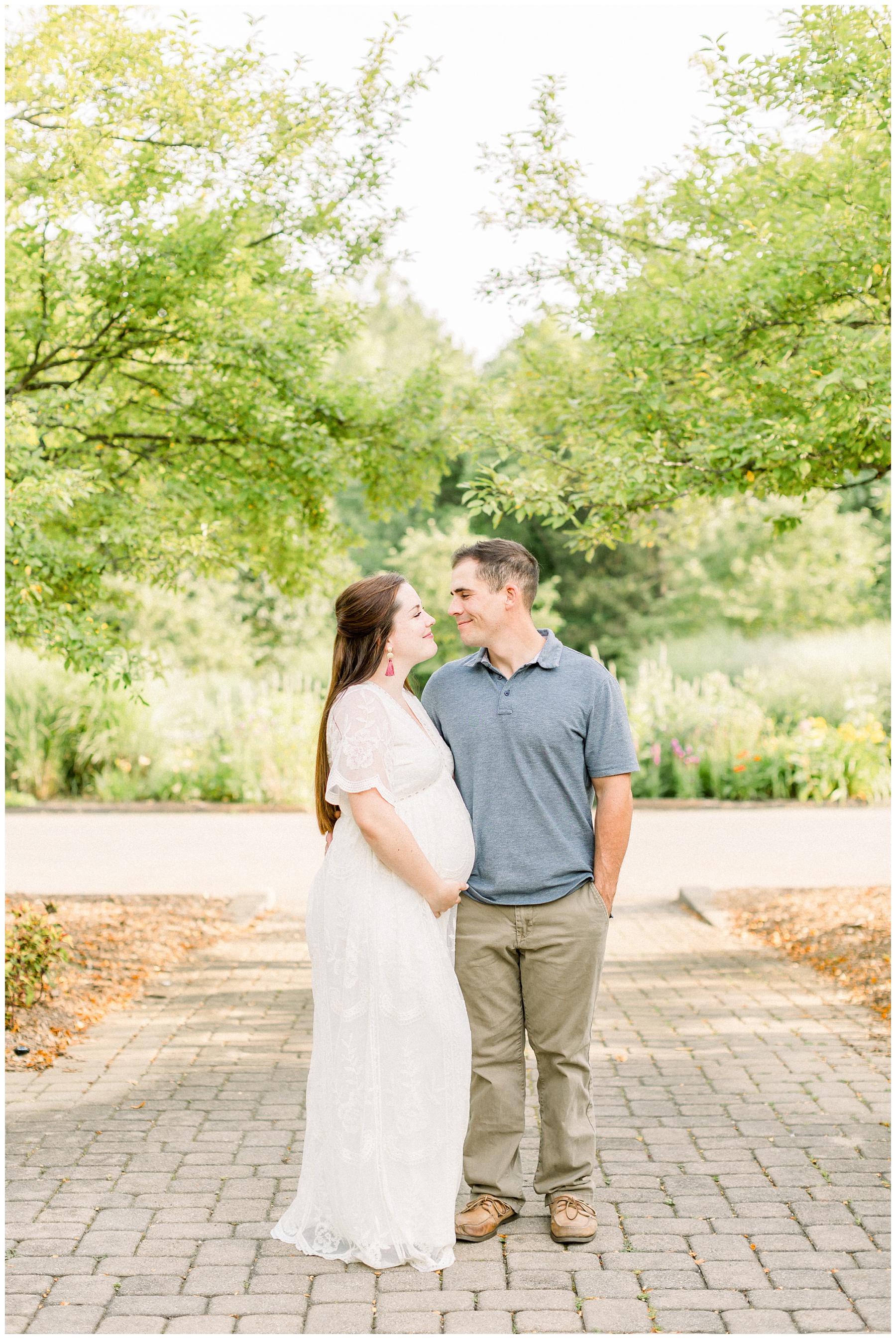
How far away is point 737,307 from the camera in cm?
631

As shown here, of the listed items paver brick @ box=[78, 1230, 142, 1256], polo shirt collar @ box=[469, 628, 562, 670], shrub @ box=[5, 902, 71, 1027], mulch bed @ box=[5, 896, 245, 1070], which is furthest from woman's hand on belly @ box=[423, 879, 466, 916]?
shrub @ box=[5, 902, 71, 1027]

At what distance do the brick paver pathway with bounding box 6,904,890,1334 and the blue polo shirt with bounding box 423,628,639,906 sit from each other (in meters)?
1.14

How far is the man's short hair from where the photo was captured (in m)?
4.04

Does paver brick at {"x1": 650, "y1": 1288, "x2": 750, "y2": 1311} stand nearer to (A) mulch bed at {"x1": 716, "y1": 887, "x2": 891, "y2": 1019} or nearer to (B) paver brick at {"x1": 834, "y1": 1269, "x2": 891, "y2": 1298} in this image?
(B) paver brick at {"x1": 834, "y1": 1269, "x2": 891, "y2": 1298}

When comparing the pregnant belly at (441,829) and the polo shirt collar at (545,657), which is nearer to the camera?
the pregnant belly at (441,829)

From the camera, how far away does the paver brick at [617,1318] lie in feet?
10.9

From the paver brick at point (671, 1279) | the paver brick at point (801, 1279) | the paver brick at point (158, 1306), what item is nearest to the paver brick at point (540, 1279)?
the paver brick at point (671, 1279)

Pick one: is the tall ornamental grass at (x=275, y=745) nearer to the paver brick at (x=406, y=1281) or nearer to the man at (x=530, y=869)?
the man at (x=530, y=869)

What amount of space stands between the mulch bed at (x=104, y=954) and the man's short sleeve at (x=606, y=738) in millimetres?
3236

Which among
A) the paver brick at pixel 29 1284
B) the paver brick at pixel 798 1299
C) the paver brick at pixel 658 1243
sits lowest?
the paver brick at pixel 658 1243

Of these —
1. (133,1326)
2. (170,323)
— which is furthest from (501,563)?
(170,323)

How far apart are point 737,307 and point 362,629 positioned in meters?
3.41

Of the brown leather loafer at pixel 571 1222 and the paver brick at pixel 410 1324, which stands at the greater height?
the brown leather loafer at pixel 571 1222

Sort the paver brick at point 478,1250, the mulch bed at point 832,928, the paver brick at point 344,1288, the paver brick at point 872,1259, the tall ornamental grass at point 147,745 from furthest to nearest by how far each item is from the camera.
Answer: the tall ornamental grass at point 147,745 → the mulch bed at point 832,928 → the paver brick at point 478,1250 → the paver brick at point 872,1259 → the paver brick at point 344,1288
